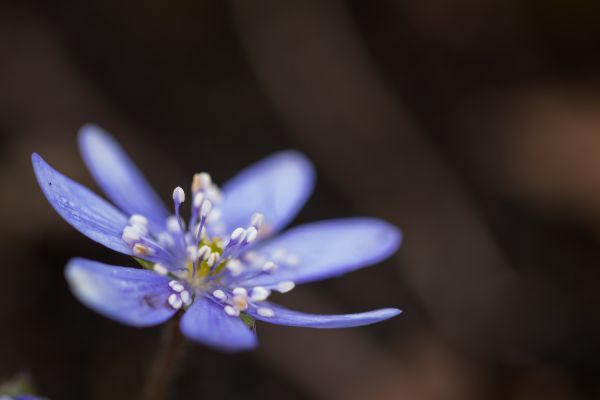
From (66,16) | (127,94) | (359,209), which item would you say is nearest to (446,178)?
(359,209)

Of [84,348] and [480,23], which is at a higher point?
[480,23]

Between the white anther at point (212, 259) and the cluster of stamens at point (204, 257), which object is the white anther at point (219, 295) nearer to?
the cluster of stamens at point (204, 257)

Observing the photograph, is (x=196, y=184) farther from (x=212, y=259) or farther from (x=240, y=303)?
(x=240, y=303)

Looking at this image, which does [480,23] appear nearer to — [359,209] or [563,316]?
[359,209]

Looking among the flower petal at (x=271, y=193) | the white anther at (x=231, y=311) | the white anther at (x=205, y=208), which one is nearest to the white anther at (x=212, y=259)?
the white anther at (x=205, y=208)

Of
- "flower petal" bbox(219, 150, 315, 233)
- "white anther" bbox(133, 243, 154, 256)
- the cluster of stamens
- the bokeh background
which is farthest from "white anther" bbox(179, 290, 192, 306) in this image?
the bokeh background

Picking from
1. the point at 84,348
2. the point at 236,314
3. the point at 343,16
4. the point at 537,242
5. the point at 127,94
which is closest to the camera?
the point at 236,314

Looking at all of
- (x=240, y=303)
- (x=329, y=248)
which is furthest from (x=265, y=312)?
(x=329, y=248)
